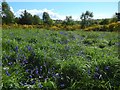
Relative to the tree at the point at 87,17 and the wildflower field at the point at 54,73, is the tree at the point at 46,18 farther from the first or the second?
the wildflower field at the point at 54,73

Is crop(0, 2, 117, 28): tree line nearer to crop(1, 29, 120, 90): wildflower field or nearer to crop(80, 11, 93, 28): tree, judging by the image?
crop(80, 11, 93, 28): tree

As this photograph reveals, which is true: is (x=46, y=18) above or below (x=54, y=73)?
above

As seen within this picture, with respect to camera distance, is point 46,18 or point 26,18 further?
point 46,18

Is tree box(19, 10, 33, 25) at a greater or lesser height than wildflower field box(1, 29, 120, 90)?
greater

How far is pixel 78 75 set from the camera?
483 cm

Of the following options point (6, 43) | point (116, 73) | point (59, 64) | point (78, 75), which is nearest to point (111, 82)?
point (116, 73)

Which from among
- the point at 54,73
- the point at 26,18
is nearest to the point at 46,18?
the point at 26,18

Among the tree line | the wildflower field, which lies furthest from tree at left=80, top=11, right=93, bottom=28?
the wildflower field

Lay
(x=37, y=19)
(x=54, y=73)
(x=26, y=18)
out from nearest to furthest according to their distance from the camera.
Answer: (x=54, y=73)
(x=26, y=18)
(x=37, y=19)

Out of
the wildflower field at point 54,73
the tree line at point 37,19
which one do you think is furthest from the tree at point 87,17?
the wildflower field at point 54,73

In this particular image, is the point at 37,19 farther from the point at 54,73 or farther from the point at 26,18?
the point at 54,73

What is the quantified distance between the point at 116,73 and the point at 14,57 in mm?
2075

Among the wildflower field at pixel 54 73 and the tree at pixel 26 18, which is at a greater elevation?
the tree at pixel 26 18

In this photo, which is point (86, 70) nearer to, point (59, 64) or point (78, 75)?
point (78, 75)
